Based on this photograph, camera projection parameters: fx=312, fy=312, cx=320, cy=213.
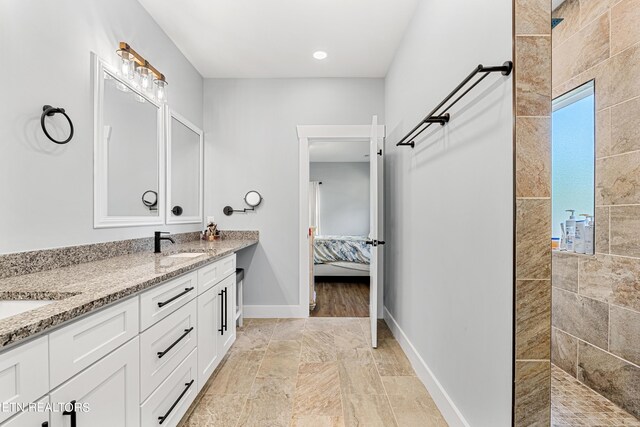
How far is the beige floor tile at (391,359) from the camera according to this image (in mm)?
2309

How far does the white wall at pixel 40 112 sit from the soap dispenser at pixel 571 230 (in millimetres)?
3001

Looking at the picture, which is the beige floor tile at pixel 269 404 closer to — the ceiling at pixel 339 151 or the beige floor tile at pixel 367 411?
the beige floor tile at pixel 367 411

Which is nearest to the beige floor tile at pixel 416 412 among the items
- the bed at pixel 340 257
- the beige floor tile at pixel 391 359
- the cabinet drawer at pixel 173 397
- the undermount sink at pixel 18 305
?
the beige floor tile at pixel 391 359

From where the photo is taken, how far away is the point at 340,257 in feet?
16.9

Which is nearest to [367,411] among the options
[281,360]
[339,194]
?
[281,360]

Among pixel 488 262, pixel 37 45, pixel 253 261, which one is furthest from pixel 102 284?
pixel 253 261

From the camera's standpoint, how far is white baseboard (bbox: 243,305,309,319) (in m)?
3.52

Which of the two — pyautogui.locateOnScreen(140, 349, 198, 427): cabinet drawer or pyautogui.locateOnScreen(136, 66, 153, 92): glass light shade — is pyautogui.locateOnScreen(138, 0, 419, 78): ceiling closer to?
pyautogui.locateOnScreen(136, 66, 153, 92): glass light shade

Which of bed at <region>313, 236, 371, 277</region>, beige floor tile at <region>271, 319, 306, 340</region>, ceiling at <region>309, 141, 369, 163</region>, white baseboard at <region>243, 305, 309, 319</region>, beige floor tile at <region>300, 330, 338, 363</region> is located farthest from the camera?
ceiling at <region>309, 141, 369, 163</region>

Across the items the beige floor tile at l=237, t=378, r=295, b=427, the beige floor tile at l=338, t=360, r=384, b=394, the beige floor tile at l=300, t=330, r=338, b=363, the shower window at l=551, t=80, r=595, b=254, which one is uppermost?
the shower window at l=551, t=80, r=595, b=254

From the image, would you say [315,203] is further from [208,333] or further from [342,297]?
[208,333]

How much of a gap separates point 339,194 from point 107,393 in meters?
7.27

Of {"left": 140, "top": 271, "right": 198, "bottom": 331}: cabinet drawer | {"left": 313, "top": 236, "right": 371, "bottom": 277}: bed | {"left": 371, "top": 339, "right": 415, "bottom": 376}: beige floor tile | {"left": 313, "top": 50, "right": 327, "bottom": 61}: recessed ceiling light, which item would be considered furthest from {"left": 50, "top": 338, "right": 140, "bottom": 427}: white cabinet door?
{"left": 313, "top": 236, "right": 371, "bottom": 277}: bed

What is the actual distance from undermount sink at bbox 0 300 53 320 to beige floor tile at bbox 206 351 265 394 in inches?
51.4
